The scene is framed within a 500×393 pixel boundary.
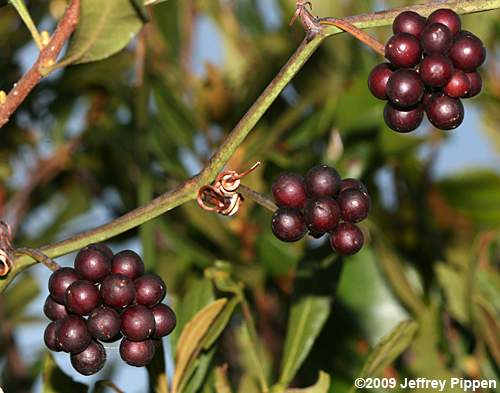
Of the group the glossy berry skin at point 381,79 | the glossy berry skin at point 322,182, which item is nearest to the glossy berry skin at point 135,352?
the glossy berry skin at point 322,182

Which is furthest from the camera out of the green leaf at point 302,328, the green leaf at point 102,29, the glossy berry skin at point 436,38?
the green leaf at point 302,328

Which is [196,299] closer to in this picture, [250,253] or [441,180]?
[250,253]

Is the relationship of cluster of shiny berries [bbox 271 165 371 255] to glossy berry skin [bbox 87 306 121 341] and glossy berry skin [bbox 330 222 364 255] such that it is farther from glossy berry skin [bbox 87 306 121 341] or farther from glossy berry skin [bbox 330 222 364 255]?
glossy berry skin [bbox 87 306 121 341]

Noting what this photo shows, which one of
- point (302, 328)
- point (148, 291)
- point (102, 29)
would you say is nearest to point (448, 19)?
point (148, 291)

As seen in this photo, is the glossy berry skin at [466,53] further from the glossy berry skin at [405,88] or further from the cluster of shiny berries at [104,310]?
the cluster of shiny berries at [104,310]

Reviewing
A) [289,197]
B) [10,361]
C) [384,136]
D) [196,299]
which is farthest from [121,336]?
[10,361]

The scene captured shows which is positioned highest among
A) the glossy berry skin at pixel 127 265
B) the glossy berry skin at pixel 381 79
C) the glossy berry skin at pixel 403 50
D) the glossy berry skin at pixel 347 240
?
the glossy berry skin at pixel 403 50

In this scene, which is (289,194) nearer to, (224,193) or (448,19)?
(224,193)
